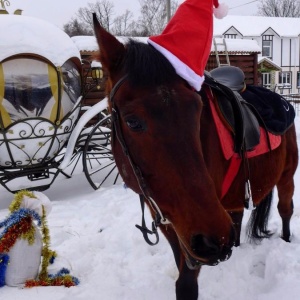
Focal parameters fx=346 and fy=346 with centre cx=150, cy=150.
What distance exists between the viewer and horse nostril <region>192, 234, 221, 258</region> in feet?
4.31

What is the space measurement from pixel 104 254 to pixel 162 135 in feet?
6.94

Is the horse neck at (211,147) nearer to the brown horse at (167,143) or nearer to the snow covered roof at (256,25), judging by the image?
the brown horse at (167,143)

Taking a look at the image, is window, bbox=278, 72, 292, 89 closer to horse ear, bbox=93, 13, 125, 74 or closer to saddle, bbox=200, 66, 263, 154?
saddle, bbox=200, 66, 263, 154

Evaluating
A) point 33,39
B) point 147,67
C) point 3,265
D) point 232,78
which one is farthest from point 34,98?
point 147,67

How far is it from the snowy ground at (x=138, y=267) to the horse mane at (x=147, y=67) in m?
1.64

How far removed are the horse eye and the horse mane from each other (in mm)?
151

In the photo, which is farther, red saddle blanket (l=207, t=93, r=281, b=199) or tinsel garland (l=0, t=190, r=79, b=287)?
tinsel garland (l=0, t=190, r=79, b=287)

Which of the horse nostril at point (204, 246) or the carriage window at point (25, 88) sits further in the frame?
the carriage window at point (25, 88)

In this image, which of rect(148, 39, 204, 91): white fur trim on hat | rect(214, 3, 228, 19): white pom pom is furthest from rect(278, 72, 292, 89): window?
rect(148, 39, 204, 91): white fur trim on hat

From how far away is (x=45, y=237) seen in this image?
2738 millimetres

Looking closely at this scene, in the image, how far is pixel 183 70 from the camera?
1.48 meters

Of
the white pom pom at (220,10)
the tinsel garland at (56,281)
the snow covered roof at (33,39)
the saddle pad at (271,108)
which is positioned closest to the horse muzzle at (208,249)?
the saddle pad at (271,108)

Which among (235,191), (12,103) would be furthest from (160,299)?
(12,103)

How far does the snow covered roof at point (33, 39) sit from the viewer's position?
409cm
